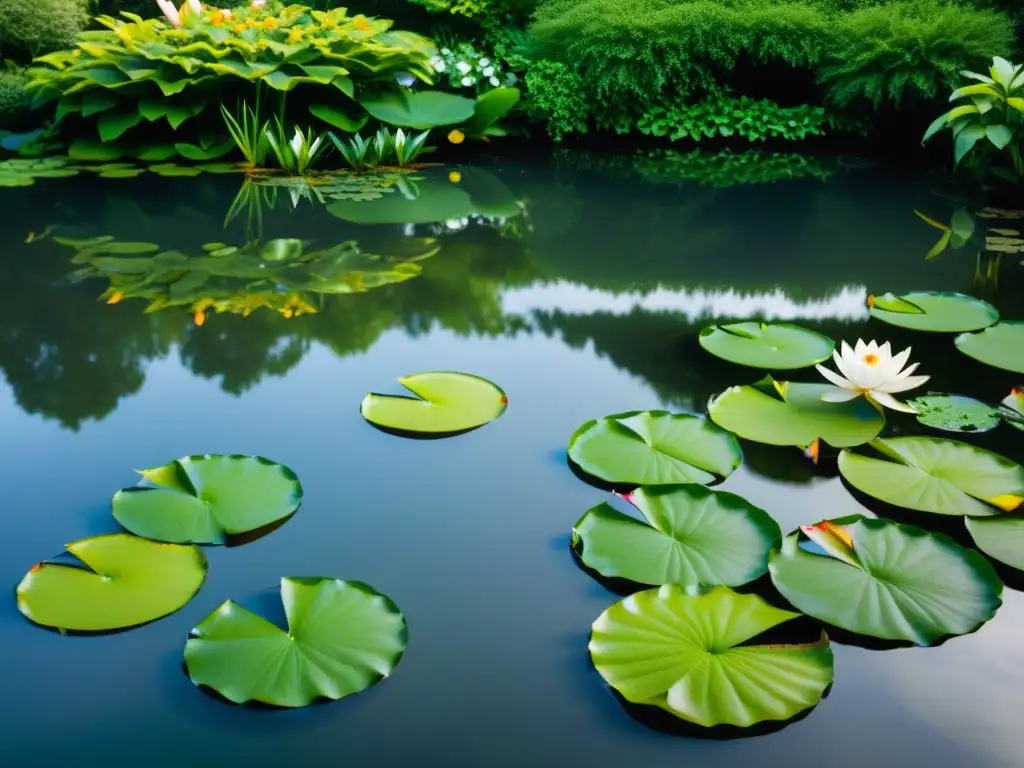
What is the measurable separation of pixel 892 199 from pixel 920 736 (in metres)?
3.90

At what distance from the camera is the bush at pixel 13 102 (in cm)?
562

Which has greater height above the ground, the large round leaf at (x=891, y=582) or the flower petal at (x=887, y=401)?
the flower petal at (x=887, y=401)

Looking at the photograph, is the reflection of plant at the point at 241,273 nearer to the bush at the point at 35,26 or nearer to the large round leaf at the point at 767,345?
the large round leaf at the point at 767,345

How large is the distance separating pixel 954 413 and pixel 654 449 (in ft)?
2.61

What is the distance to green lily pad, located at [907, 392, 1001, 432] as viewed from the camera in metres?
1.98

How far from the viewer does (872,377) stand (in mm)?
1948

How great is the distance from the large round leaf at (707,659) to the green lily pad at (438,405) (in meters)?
0.79

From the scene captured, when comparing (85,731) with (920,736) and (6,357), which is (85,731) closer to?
(920,736)

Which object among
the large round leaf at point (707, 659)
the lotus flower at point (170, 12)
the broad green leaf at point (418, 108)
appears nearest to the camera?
the large round leaf at point (707, 659)

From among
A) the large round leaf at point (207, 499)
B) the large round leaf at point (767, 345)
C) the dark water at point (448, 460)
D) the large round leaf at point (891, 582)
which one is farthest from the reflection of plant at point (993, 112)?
the large round leaf at point (207, 499)

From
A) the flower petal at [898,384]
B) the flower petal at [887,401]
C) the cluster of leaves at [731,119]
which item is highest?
the cluster of leaves at [731,119]

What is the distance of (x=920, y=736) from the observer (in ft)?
3.78

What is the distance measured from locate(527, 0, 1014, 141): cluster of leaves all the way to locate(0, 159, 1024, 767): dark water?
181 centimetres

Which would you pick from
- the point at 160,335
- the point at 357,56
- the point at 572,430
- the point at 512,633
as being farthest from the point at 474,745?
the point at 357,56
